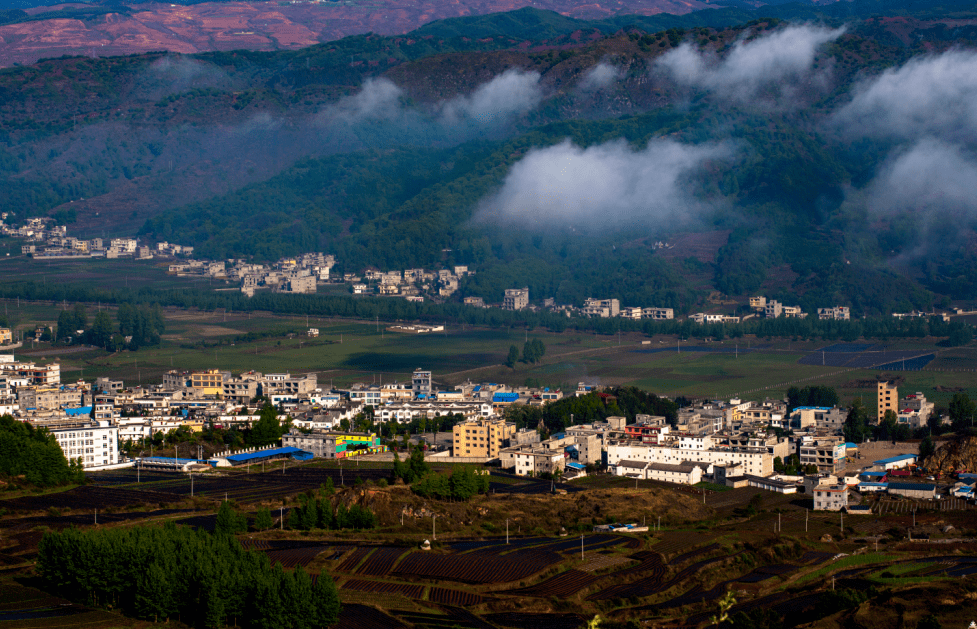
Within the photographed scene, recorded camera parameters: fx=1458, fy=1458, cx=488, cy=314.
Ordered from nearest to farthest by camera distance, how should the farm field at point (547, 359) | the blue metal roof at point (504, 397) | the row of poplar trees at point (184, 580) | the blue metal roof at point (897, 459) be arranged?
the row of poplar trees at point (184, 580) → the blue metal roof at point (897, 459) → the blue metal roof at point (504, 397) → the farm field at point (547, 359)

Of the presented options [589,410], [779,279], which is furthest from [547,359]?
[779,279]

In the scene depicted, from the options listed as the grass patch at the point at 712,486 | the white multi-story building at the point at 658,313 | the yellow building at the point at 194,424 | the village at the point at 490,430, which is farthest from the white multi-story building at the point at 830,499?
the white multi-story building at the point at 658,313

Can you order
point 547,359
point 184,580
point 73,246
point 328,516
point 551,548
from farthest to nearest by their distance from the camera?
point 73,246 → point 547,359 → point 328,516 → point 551,548 → point 184,580

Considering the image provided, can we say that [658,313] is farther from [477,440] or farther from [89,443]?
[89,443]

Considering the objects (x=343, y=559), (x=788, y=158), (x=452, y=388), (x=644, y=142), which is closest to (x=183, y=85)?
(x=644, y=142)

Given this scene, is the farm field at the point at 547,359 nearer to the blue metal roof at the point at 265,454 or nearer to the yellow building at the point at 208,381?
the yellow building at the point at 208,381

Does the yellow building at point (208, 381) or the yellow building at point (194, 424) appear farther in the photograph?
the yellow building at point (208, 381)
